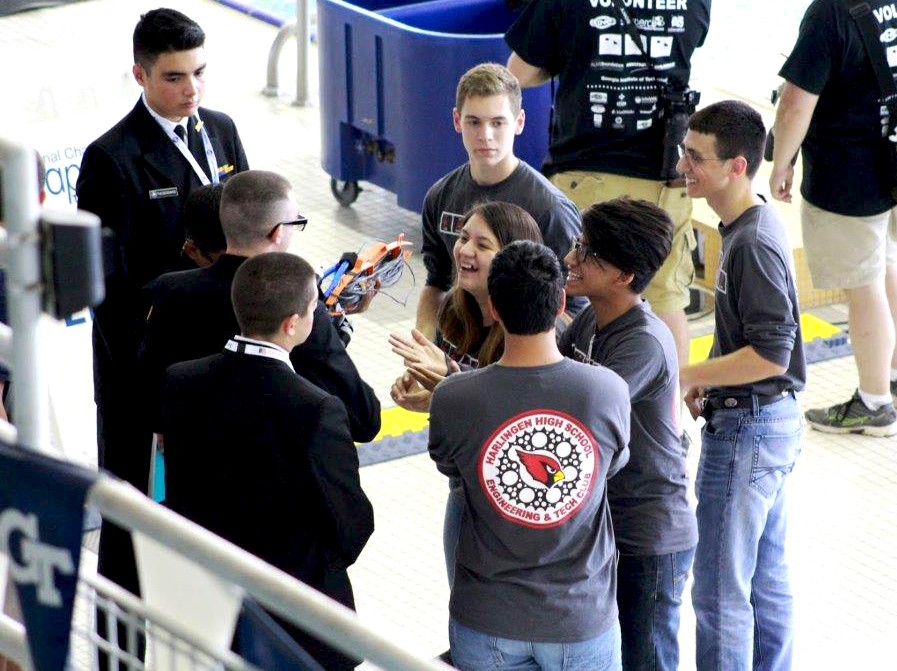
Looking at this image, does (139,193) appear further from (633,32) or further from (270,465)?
(633,32)

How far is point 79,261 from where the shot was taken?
1.84 m

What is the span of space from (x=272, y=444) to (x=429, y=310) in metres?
1.39

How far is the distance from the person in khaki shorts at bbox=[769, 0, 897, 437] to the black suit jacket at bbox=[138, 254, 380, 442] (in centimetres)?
266

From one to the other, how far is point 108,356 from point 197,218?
2.24 feet

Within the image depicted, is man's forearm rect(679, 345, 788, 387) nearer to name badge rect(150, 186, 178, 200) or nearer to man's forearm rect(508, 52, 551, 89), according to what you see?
name badge rect(150, 186, 178, 200)

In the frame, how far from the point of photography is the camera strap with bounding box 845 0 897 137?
17.9 ft

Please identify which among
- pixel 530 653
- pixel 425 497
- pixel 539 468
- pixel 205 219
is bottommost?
pixel 425 497

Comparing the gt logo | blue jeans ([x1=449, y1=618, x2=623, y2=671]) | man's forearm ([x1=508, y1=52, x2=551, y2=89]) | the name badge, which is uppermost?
the gt logo

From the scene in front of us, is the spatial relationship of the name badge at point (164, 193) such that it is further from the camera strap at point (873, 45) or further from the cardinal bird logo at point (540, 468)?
the camera strap at point (873, 45)

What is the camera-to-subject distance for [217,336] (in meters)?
3.77

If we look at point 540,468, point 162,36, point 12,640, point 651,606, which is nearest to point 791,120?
point 162,36

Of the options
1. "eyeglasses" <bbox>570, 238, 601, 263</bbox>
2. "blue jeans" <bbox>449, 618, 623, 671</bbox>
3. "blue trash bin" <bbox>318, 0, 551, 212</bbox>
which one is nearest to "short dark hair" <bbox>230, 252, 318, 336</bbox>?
"eyeglasses" <bbox>570, 238, 601, 263</bbox>

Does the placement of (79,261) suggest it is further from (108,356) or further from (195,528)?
(108,356)

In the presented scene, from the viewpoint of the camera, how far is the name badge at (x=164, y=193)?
14.2 feet
